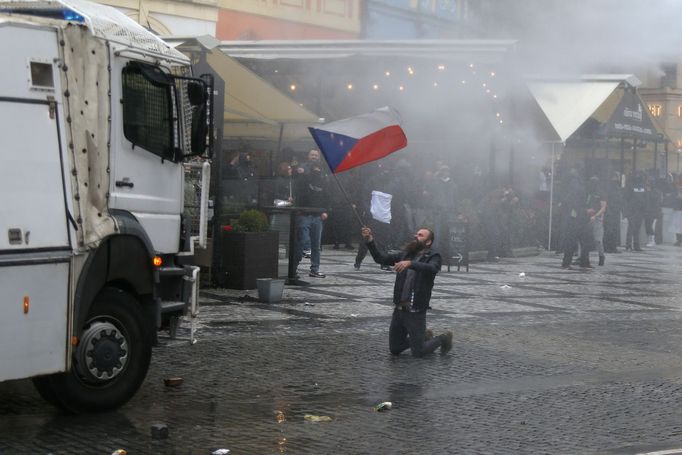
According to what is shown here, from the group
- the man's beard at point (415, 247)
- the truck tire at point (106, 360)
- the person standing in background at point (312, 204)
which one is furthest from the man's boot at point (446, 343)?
the person standing in background at point (312, 204)

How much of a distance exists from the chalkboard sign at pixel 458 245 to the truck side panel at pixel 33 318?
43.6ft

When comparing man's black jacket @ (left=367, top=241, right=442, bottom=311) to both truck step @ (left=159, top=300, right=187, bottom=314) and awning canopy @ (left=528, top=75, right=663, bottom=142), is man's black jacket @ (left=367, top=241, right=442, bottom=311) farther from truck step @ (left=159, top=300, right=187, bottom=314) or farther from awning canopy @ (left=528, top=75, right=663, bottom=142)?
awning canopy @ (left=528, top=75, right=663, bottom=142)

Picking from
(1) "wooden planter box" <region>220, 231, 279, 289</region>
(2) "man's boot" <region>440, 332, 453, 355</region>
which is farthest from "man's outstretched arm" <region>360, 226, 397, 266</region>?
(1) "wooden planter box" <region>220, 231, 279, 289</region>

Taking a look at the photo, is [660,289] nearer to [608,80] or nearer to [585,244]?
[585,244]

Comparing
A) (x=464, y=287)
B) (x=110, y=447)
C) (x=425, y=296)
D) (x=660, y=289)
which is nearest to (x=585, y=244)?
(x=660, y=289)

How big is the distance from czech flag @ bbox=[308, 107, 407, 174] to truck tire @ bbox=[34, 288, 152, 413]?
3490 millimetres

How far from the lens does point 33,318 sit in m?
7.18

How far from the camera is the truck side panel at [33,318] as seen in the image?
23.0 ft

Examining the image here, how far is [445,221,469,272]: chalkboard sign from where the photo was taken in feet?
66.2

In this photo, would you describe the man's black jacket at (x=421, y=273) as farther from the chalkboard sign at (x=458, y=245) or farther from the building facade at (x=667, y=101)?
the building facade at (x=667, y=101)

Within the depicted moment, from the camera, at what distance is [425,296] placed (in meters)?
10.9

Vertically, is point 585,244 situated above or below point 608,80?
below

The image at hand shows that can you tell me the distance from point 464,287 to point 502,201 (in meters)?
6.28

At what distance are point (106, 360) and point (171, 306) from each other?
1021 mm
